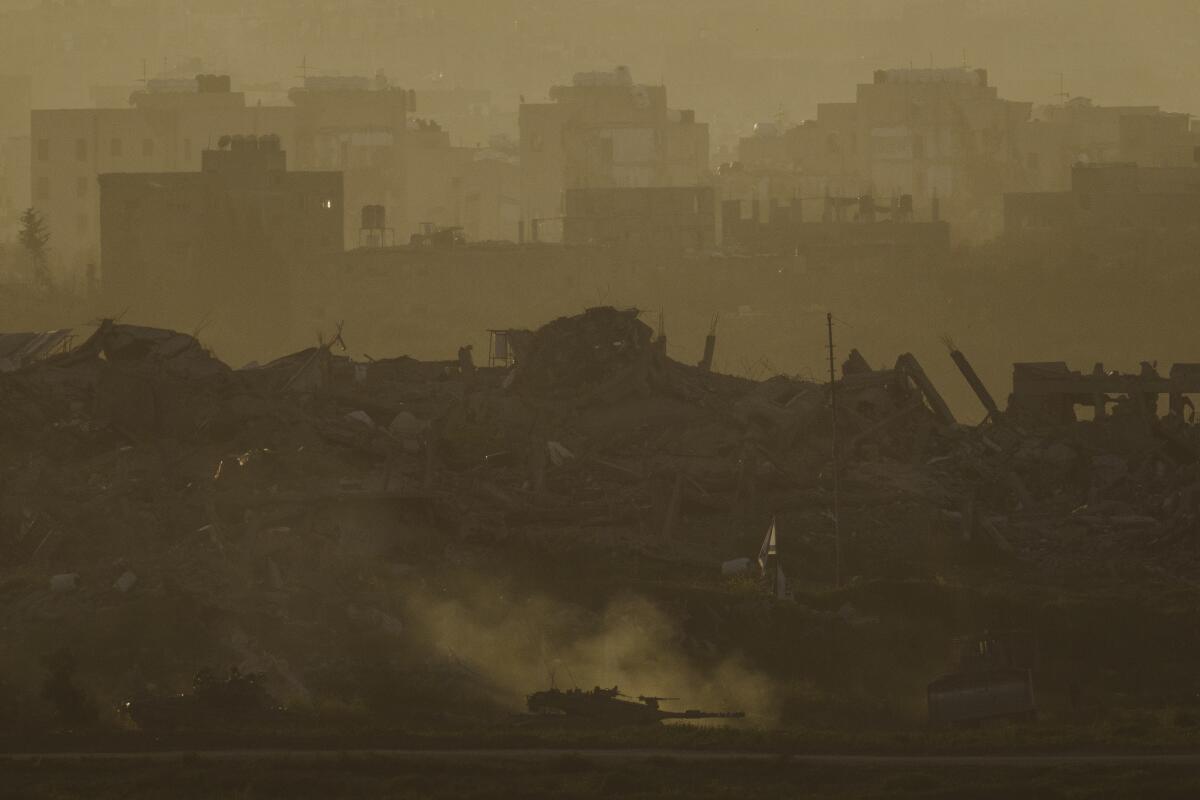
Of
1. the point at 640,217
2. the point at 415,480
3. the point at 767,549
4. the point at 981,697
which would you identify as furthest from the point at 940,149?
the point at 981,697

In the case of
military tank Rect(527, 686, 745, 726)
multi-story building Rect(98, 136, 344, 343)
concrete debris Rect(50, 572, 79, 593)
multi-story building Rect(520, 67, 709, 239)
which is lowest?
military tank Rect(527, 686, 745, 726)

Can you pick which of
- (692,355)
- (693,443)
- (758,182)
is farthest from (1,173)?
(693,443)

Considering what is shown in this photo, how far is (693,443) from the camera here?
38250mm

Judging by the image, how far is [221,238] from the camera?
75.7 metres

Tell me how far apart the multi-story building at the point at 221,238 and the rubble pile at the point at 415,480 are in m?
32.9

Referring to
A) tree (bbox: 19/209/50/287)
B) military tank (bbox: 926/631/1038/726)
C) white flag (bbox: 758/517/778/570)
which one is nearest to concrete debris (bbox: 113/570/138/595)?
white flag (bbox: 758/517/778/570)

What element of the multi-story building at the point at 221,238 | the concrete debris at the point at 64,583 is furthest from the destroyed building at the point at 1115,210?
the concrete debris at the point at 64,583

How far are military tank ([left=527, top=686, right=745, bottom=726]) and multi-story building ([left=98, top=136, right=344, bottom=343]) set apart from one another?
49.1 m

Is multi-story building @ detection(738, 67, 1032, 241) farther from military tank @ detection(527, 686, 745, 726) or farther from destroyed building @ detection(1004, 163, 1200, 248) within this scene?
military tank @ detection(527, 686, 745, 726)

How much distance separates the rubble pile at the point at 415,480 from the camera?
30.2m

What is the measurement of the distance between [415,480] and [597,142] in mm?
65988

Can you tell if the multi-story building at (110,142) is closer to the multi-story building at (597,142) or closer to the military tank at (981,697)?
the multi-story building at (597,142)

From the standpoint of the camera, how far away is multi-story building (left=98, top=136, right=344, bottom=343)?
75000 mm

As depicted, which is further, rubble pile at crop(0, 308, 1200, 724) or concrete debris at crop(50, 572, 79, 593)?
concrete debris at crop(50, 572, 79, 593)
